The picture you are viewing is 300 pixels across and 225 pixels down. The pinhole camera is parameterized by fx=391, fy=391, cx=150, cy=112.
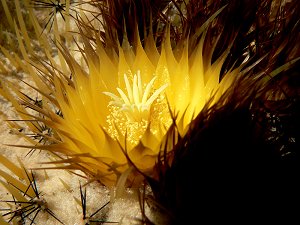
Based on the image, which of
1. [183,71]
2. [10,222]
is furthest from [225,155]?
[10,222]

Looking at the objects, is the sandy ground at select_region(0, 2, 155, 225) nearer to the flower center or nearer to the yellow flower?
the yellow flower

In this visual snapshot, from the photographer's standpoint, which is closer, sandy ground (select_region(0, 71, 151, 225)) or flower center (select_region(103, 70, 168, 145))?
sandy ground (select_region(0, 71, 151, 225))

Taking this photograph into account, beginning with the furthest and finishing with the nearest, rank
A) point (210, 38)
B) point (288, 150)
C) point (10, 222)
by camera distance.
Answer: point (210, 38)
point (10, 222)
point (288, 150)

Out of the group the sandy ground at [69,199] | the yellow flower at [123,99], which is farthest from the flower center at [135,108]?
the sandy ground at [69,199]

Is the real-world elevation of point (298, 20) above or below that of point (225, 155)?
above

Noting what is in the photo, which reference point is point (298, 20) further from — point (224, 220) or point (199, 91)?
point (224, 220)

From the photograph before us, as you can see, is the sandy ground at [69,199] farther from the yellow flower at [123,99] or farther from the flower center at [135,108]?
the flower center at [135,108]

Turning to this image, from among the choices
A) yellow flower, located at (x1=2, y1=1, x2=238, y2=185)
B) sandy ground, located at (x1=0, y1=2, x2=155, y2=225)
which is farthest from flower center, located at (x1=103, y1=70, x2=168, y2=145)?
sandy ground, located at (x1=0, y1=2, x2=155, y2=225)

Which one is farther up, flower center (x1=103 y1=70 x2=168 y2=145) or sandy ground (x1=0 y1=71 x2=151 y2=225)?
flower center (x1=103 y1=70 x2=168 y2=145)
